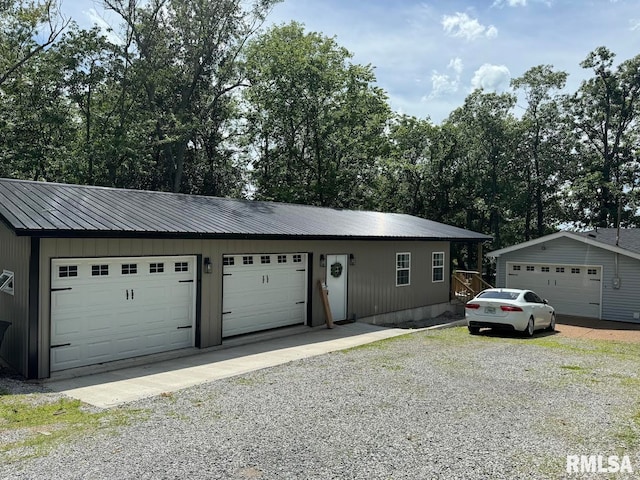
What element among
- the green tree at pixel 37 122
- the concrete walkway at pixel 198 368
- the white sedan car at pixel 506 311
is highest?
the green tree at pixel 37 122

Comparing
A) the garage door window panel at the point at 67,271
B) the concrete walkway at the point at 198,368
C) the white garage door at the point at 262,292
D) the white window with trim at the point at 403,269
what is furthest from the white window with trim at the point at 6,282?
the white window with trim at the point at 403,269

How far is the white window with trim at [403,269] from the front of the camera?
A: 656 inches

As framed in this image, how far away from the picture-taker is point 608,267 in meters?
17.8

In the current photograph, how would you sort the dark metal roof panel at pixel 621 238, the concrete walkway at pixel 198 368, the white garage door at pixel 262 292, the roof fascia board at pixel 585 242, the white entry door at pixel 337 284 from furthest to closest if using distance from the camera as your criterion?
1. the dark metal roof panel at pixel 621 238
2. the roof fascia board at pixel 585 242
3. the white entry door at pixel 337 284
4. the white garage door at pixel 262 292
5. the concrete walkway at pixel 198 368

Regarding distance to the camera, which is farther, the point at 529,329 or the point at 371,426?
the point at 529,329

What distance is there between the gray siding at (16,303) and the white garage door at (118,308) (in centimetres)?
40

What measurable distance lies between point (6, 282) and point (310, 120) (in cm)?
2316

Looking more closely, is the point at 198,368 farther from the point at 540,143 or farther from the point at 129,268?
the point at 540,143

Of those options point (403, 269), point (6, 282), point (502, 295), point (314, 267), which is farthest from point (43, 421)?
point (403, 269)

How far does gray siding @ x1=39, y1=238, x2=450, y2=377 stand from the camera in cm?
806

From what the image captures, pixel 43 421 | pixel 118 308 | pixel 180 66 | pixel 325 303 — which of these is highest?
pixel 180 66

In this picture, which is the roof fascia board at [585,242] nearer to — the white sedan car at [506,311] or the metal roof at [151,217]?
the white sedan car at [506,311]

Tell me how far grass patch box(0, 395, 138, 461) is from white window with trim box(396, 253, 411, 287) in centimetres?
1174

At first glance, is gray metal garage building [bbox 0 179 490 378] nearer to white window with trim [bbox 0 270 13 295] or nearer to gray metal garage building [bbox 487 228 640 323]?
white window with trim [bbox 0 270 13 295]
